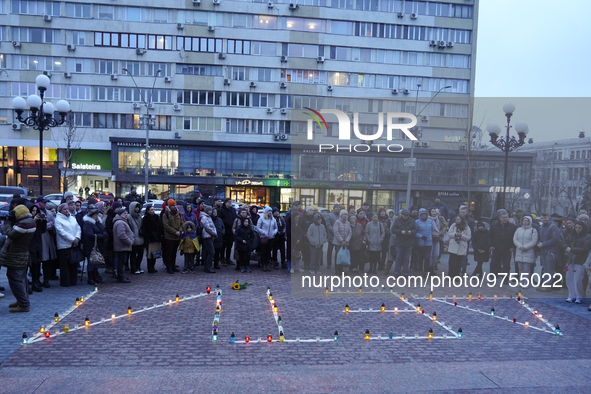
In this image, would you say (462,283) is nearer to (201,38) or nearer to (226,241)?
(226,241)

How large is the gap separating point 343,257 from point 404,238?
182 centimetres

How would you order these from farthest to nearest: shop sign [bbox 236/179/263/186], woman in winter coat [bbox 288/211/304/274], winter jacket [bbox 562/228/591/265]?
shop sign [bbox 236/179/263/186] → woman in winter coat [bbox 288/211/304/274] → winter jacket [bbox 562/228/591/265]

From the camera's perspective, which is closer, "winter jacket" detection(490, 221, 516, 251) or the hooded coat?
the hooded coat

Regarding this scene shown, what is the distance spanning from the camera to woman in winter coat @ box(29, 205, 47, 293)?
908 cm

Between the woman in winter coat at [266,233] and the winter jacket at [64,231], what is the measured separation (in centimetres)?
506

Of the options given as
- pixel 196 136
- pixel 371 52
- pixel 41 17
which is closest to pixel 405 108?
pixel 371 52

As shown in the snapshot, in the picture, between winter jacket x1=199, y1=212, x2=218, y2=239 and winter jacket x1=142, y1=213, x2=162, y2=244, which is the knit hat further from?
winter jacket x1=199, y1=212, x2=218, y2=239

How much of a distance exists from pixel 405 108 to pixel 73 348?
1770 inches

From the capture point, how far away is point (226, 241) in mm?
13812

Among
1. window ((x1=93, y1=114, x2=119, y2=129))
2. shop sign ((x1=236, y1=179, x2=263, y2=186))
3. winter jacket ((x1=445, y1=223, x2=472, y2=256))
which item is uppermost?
window ((x1=93, y1=114, x2=119, y2=129))

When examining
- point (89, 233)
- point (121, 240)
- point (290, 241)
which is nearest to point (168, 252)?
point (121, 240)

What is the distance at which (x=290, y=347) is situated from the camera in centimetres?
668

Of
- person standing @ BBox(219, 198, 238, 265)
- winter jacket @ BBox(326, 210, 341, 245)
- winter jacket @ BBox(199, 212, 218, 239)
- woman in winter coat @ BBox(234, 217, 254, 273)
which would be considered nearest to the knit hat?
winter jacket @ BBox(199, 212, 218, 239)

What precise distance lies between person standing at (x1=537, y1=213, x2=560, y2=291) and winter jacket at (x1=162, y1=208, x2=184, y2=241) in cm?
971
